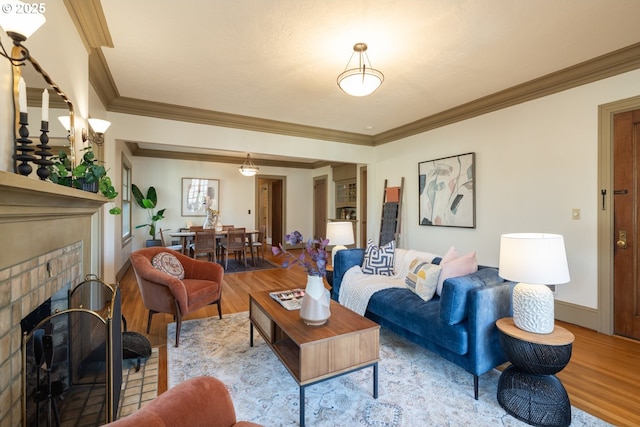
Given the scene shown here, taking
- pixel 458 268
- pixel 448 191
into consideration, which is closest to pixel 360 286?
pixel 458 268

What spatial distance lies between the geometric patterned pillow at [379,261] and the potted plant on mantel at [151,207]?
16.1ft

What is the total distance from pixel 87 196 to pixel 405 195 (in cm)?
443

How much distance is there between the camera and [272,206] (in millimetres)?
9523

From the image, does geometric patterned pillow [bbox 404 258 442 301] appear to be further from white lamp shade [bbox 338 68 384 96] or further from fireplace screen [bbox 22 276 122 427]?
fireplace screen [bbox 22 276 122 427]

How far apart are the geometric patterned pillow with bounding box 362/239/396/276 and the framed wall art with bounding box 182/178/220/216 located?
5.11 meters

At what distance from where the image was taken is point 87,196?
5.70ft

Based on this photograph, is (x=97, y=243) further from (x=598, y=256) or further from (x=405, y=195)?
(x=598, y=256)

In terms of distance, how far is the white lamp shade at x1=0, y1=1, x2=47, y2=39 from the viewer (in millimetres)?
1122

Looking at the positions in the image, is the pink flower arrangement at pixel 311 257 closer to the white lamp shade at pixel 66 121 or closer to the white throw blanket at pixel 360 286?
the white throw blanket at pixel 360 286

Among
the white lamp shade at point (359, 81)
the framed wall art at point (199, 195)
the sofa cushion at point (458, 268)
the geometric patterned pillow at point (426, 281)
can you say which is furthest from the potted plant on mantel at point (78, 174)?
the framed wall art at point (199, 195)

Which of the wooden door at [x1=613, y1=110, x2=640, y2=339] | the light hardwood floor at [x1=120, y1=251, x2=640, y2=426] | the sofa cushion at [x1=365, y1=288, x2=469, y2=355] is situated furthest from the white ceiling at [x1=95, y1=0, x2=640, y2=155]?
the light hardwood floor at [x1=120, y1=251, x2=640, y2=426]

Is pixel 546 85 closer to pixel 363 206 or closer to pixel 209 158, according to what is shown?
pixel 363 206

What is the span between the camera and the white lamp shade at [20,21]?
112 centimetres

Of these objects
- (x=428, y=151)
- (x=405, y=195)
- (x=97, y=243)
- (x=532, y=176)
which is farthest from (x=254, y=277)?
(x=532, y=176)
